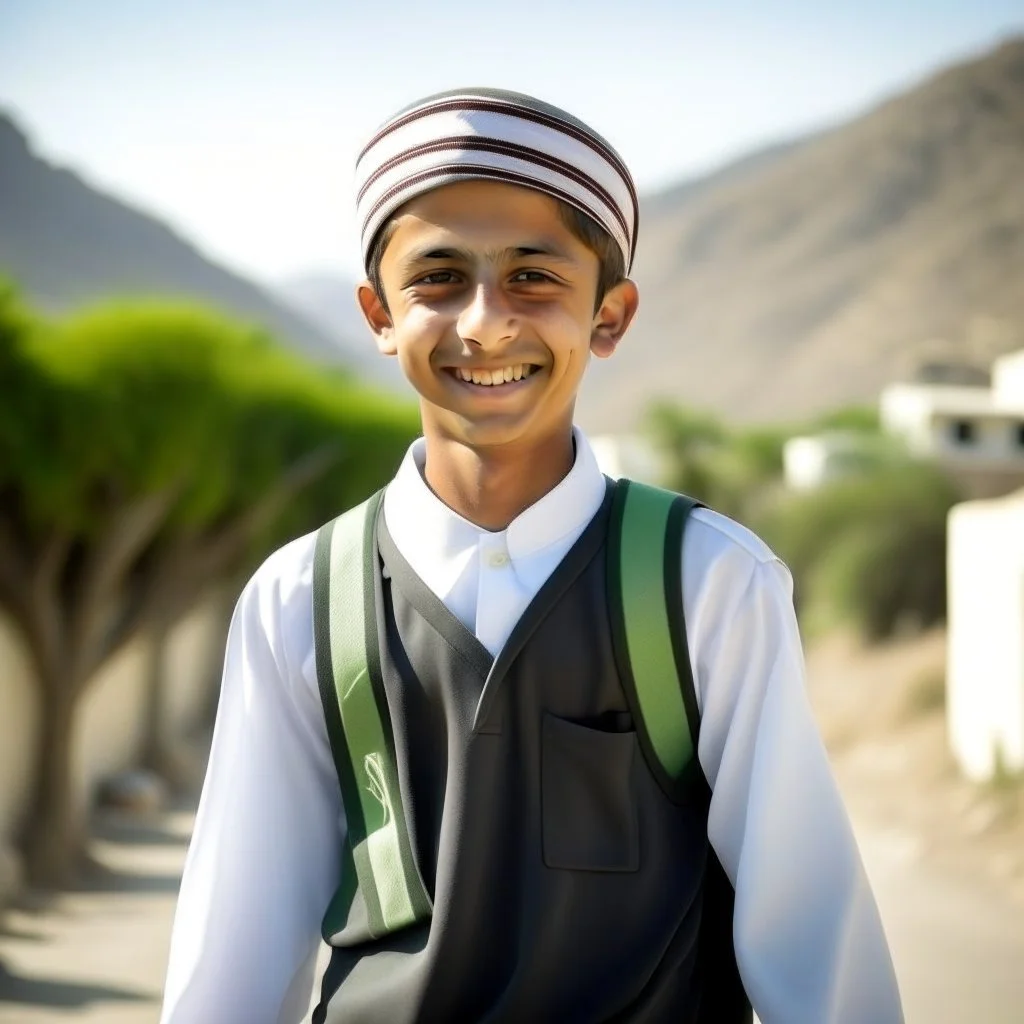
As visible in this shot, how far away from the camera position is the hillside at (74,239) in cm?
6450

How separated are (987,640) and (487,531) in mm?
11158

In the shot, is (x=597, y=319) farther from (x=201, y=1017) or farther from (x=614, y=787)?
(x=201, y=1017)

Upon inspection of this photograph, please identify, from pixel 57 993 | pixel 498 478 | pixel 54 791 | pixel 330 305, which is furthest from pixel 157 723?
pixel 330 305

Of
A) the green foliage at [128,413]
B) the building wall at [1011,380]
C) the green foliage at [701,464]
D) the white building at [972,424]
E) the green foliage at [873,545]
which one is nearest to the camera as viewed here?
the green foliage at [128,413]

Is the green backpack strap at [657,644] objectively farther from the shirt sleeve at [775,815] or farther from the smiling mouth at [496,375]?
the smiling mouth at [496,375]

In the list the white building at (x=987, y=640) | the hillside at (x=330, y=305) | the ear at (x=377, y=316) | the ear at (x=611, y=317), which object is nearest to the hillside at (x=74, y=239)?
the hillside at (x=330, y=305)

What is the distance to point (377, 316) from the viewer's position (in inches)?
77.6

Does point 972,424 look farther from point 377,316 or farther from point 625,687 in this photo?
point 625,687

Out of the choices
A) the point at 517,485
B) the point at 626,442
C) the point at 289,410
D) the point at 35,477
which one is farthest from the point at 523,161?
the point at 626,442

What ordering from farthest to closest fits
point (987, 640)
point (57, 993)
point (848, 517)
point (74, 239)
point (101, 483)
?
point (74, 239), point (848, 517), point (987, 640), point (101, 483), point (57, 993)

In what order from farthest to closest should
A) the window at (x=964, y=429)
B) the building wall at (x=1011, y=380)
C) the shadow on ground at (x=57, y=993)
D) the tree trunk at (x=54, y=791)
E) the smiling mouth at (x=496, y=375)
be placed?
the window at (x=964, y=429) < the building wall at (x=1011, y=380) < the tree trunk at (x=54, y=791) < the shadow on ground at (x=57, y=993) < the smiling mouth at (x=496, y=375)

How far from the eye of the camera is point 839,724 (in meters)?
16.3

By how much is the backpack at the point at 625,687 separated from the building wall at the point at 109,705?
9.79 metres

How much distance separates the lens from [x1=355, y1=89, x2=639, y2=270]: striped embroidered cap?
5.77 ft
